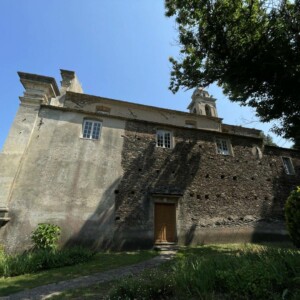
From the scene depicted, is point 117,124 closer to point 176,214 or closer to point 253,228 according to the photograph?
point 176,214

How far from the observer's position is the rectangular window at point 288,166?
51.8 feet

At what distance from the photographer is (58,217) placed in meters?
10.3

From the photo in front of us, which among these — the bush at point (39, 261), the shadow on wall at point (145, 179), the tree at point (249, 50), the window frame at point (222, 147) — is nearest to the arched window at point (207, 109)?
the window frame at point (222, 147)

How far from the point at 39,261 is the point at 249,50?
11.8 meters

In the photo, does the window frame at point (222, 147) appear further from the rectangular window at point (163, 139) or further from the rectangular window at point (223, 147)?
the rectangular window at point (163, 139)

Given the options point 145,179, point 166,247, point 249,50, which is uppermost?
point 249,50

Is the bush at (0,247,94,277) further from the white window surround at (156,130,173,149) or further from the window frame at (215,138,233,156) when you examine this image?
the window frame at (215,138,233,156)

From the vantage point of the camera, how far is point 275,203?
14.2 metres

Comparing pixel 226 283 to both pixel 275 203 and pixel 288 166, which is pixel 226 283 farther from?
pixel 288 166

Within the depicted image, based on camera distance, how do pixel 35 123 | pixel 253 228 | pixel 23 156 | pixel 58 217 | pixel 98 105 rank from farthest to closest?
pixel 98 105 < pixel 253 228 < pixel 35 123 < pixel 23 156 < pixel 58 217

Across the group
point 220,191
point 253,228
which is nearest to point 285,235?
point 253,228

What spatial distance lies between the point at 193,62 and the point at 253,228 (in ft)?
33.4

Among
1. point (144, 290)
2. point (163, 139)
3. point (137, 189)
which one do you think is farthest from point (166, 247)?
point (144, 290)

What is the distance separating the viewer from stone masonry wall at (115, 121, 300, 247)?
11633 mm
